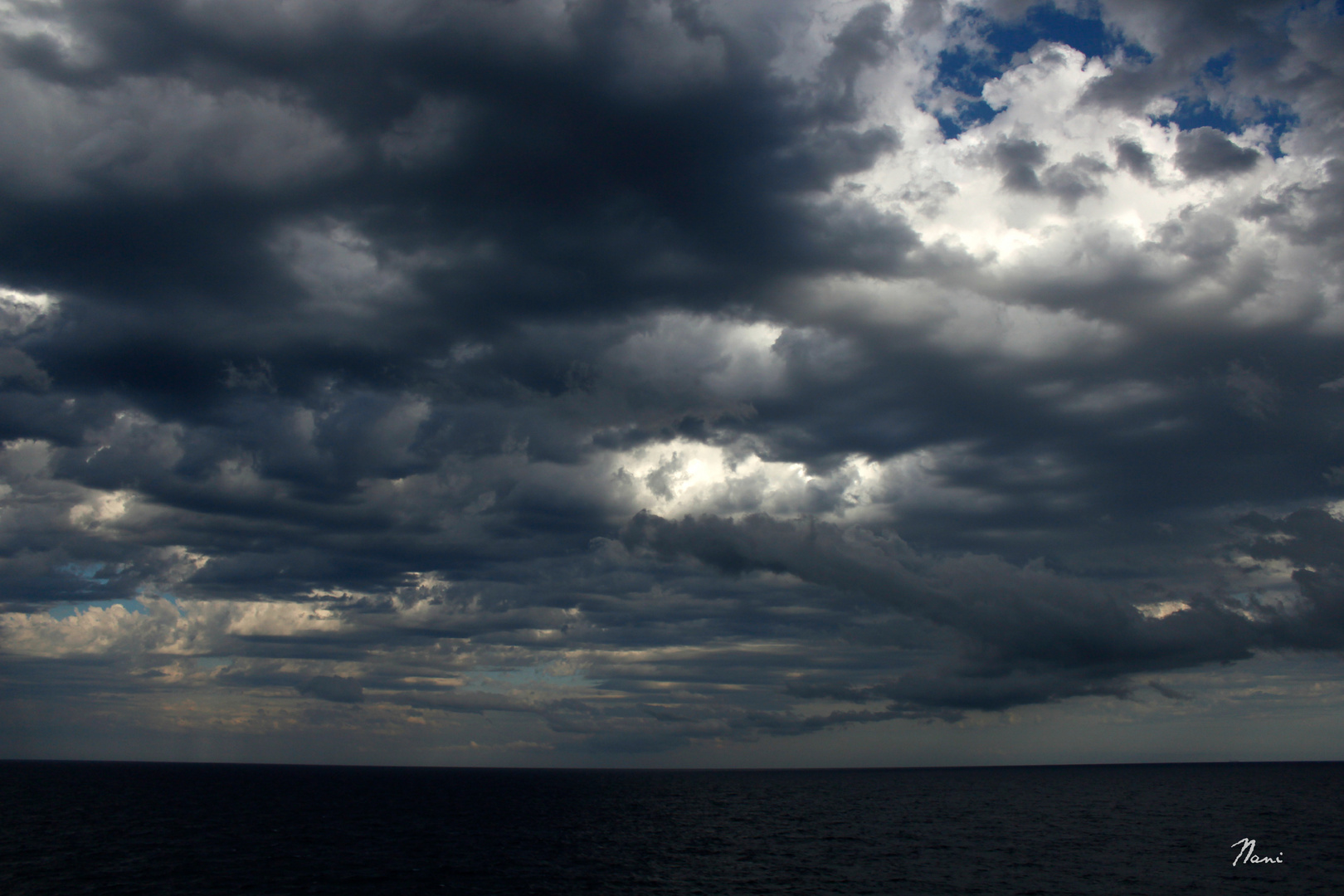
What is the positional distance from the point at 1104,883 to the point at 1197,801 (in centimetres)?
14609

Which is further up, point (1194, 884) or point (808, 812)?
point (1194, 884)

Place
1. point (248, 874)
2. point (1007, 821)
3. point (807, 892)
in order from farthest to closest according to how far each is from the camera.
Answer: point (1007, 821) < point (248, 874) < point (807, 892)

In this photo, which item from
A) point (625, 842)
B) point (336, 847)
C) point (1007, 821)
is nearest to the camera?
point (336, 847)

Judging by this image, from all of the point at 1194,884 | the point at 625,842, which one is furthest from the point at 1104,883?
the point at 625,842

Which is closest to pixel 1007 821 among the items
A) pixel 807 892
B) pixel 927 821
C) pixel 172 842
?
pixel 927 821

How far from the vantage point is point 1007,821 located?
470ft

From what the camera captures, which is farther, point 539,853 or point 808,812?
point 808,812

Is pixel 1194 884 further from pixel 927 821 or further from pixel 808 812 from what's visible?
pixel 808 812

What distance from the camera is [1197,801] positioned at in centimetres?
19012

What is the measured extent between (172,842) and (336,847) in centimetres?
2147
